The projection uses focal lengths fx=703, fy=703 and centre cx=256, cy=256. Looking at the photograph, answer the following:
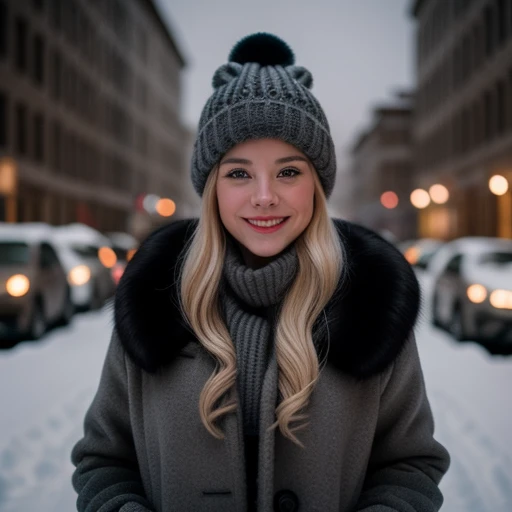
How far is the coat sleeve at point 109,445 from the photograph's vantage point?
2.23 metres

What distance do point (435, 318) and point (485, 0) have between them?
23108mm

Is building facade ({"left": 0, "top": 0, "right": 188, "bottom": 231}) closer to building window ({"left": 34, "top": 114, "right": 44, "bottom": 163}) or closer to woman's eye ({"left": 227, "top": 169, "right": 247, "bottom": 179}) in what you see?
building window ({"left": 34, "top": 114, "right": 44, "bottom": 163})

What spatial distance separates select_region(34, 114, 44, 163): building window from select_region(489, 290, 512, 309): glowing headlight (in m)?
27.1

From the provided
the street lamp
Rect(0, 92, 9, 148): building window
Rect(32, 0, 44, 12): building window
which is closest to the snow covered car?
the street lamp

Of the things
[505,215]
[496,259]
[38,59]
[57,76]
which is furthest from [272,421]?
[57,76]

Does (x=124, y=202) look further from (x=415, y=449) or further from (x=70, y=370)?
(x=415, y=449)

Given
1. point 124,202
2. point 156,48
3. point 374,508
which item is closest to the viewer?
point 374,508

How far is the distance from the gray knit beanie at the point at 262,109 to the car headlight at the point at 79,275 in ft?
42.3

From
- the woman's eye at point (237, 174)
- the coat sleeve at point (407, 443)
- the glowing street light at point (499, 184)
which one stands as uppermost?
the glowing street light at point (499, 184)

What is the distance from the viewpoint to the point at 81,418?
614cm

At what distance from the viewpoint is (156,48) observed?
65000mm

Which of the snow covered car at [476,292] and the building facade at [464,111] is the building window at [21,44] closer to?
the building facade at [464,111]

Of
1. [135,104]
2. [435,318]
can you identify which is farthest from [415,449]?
[135,104]

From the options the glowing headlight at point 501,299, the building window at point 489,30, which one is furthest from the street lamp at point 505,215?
the glowing headlight at point 501,299
